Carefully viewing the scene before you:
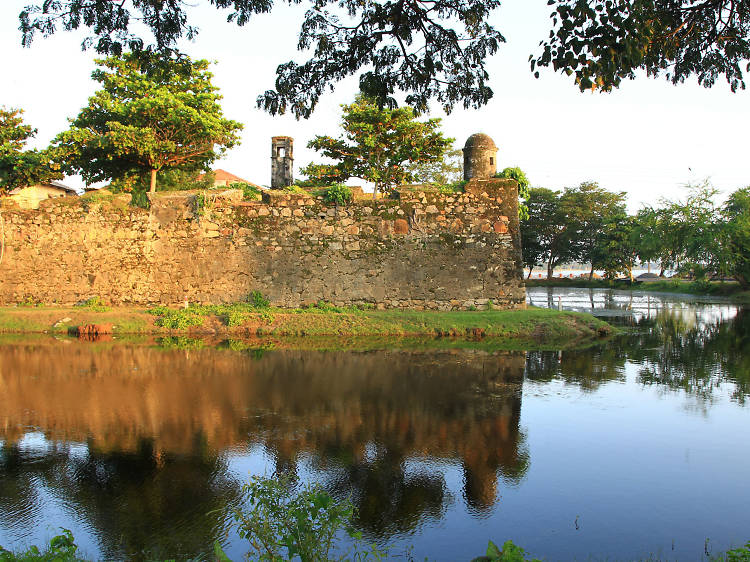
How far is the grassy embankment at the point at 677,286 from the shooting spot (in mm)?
38656


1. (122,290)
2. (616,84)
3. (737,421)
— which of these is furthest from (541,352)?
(122,290)

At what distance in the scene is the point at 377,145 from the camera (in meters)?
34.9

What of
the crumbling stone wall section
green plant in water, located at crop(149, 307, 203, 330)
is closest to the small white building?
the crumbling stone wall section

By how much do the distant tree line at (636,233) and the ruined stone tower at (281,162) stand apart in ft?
91.1

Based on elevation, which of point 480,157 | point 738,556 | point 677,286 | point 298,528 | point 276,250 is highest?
point 480,157

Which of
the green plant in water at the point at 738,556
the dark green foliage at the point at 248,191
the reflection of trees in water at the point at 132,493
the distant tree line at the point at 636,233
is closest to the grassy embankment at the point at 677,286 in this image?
the distant tree line at the point at 636,233

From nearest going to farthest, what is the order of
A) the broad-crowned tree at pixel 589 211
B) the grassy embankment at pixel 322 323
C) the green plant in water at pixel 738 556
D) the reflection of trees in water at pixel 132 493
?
the green plant in water at pixel 738 556, the reflection of trees in water at pixel 132 493, the grassy embankment at pixel 322 323, the broad-crowned tree at pixel 589 211

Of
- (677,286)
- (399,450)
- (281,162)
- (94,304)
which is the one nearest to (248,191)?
(281,162)

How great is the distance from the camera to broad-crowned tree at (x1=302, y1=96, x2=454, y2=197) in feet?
112

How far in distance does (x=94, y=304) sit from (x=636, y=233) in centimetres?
3886

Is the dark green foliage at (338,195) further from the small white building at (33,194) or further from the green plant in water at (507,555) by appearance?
the green plant in water at (507,555)

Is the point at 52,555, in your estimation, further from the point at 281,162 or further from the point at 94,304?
the point at 281,162

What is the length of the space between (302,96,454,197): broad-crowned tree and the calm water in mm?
25198

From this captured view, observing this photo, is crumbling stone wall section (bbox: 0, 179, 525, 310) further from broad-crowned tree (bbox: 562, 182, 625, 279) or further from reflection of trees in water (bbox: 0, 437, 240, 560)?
broad-crowned tree (bbox: 562, 182, 625, 279)
